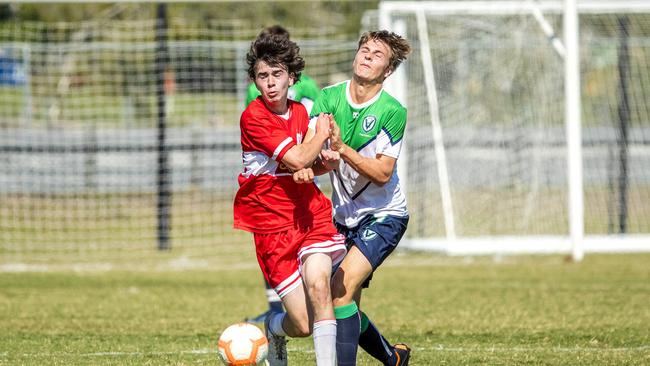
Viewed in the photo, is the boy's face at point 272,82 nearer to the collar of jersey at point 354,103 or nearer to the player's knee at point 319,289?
the collar of jersey at point 354,103

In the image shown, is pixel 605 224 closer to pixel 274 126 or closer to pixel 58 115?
pixel 58 115

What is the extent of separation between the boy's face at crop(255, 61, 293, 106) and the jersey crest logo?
0.49 m

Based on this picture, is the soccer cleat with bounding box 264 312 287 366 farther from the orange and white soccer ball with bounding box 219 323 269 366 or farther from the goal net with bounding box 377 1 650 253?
the goal net with bounding box 377 1 650 253

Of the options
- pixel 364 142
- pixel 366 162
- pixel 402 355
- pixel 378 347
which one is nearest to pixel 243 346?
pixel 378 347

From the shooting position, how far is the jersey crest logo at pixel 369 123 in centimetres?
550

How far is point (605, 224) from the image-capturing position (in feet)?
47.9

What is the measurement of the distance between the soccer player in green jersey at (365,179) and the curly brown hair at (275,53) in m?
0.39

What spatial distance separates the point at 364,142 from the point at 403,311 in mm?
3374

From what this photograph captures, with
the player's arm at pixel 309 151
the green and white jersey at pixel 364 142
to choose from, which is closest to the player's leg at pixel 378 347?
the green and white jersey at pixel 364 142

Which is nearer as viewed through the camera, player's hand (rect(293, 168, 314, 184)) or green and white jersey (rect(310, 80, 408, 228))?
player's hand (rect(293, 168, 314, 184))

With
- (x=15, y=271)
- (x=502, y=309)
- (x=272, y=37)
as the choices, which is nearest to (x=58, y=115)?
(x=15, y=271)

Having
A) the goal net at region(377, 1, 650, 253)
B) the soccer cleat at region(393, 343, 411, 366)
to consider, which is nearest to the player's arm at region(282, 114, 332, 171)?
the soccer cleat at region(393, 343, 411, 366)

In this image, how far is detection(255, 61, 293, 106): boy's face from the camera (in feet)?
17.4

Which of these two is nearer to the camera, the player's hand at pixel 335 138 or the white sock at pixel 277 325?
the player's hand at pixel 335 138
